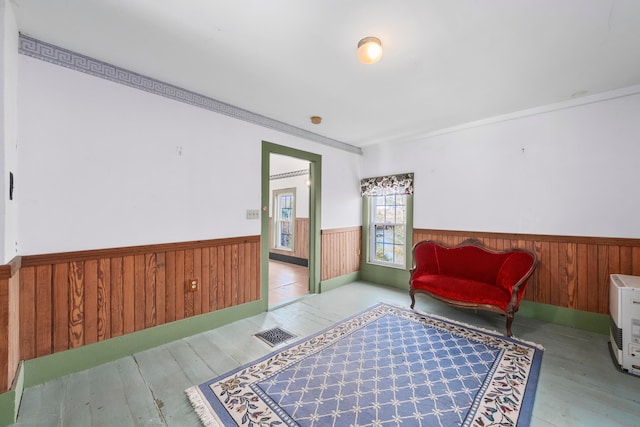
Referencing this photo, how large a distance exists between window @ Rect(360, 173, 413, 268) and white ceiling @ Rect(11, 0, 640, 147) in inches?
64.0

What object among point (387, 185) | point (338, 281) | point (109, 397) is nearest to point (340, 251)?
point (338, 281)

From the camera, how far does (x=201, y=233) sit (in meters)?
2.90

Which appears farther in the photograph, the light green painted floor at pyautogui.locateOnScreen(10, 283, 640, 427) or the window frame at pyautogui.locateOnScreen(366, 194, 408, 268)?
the window frame at pyautogui.locateOnScreen(366, 194, 408, 268)

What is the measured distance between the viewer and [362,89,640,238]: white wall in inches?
108

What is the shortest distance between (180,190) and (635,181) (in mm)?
4633

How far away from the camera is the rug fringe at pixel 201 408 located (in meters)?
1.60

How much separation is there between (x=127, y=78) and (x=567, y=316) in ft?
17.1

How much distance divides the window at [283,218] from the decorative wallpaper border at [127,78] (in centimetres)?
324

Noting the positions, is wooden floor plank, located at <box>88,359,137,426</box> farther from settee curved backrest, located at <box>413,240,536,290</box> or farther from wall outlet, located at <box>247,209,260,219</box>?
settee curved backrest, located at <box>413,240,536,290</box>

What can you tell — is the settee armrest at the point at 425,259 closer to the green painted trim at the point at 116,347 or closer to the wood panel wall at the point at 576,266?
the wood panel wall at the point at 576,266

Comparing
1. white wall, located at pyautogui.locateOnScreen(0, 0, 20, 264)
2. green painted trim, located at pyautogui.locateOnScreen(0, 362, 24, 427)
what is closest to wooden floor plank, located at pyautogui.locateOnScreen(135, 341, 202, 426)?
green painted trim, located at pyautogui.locateOnScreen(0, 362, 24, 427)

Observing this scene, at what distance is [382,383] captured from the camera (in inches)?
77.4

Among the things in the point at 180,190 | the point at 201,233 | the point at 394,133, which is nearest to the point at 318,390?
the point at 201,233

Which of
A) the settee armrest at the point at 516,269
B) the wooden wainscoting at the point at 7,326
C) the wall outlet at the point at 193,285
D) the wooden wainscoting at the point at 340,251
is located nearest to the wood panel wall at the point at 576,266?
the settee armrest at the point at 516,269
